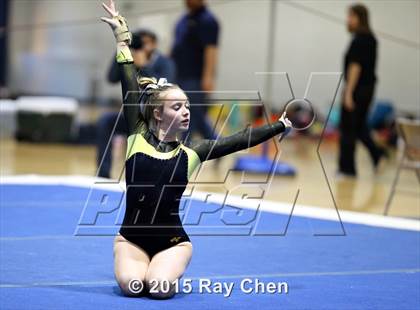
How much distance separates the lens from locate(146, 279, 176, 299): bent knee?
3.63 m

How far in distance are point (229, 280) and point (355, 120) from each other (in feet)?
16.8

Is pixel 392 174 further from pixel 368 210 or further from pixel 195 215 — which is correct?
pixel 195 215

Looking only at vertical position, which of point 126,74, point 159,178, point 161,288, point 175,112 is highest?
point 126,74

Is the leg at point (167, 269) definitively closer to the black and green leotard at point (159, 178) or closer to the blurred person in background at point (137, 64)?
the black and green leotard at point (159, 178)

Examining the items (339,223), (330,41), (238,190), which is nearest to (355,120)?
(238,190)

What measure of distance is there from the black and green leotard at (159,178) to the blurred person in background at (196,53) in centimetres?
476

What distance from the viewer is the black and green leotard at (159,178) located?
379 cm

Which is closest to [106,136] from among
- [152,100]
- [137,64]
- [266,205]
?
[137,64]

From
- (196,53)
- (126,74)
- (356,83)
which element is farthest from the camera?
(196,53)

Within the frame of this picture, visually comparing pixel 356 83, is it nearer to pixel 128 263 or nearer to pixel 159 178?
pixel 159 178

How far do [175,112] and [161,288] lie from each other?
720 millimetres

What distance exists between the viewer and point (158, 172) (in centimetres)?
383

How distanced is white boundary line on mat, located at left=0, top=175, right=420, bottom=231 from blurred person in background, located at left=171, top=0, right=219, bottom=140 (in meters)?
1.80

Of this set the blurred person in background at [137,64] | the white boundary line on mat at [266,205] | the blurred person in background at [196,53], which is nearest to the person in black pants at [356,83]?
the blurred person in background at [196,53]
